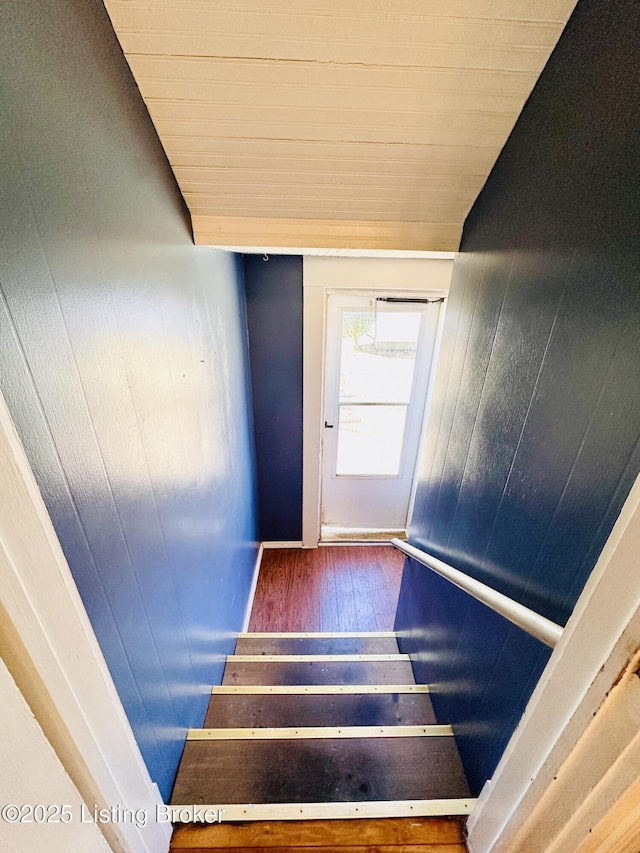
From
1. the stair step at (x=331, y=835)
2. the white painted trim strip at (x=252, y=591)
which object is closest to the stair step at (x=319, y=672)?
the white painted trim strip at (x=252, y=591)

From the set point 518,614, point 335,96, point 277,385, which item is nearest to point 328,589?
point 277,385

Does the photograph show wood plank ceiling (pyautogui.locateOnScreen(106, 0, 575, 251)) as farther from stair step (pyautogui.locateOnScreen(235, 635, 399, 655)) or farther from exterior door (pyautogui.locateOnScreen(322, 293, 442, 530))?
stair step (pyautogui.locateOnScreen(235, 635, 399, 655))

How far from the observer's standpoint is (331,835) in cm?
95

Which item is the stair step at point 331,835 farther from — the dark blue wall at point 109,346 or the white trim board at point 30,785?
the white trim board at point 30,785

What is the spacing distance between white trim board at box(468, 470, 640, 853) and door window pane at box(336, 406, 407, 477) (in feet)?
7.37

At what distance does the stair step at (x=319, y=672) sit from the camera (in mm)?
1644

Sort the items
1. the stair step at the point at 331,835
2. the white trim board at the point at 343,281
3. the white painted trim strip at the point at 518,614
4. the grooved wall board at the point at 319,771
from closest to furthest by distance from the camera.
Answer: the white painted trim strip at the point at 518,614, the stair step at the point at 331,835, the grooved wall board at the point at 319,771, the white trim board at the point at 343,281

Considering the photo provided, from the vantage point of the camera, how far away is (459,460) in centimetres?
125

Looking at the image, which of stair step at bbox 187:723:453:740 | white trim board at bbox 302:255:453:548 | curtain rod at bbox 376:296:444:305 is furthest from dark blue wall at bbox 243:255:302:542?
stair step at bbox 187:723:453:740

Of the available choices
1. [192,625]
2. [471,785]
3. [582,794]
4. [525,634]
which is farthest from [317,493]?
[582,794]

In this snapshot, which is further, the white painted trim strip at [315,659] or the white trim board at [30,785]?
the white painted trim strip at [315,659]

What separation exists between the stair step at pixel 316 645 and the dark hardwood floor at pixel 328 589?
0.50 m

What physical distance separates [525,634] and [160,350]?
1.11 m

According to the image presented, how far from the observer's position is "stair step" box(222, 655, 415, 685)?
1.64 meters
